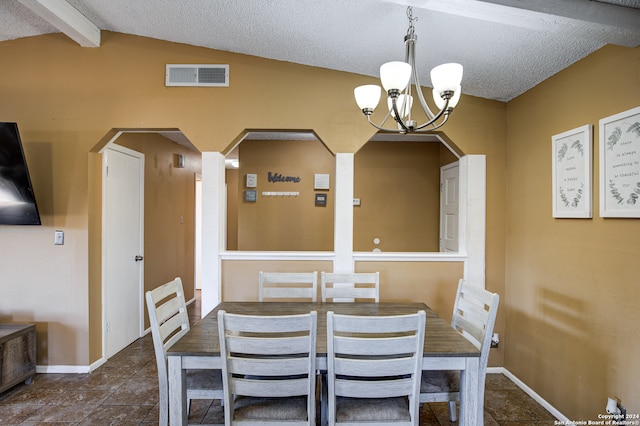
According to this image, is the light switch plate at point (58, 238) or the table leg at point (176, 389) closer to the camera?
the table leg at point (176, 389)

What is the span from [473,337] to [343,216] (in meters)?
1.38

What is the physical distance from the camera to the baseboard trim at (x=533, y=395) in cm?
227

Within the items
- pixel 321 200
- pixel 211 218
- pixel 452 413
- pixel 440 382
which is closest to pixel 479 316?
pixel 440 382

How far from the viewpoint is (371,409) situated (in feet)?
5.30

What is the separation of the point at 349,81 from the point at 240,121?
1000 millimetres

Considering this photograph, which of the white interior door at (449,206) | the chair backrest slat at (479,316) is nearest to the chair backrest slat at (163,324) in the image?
the chair backrest slat at (479,316)

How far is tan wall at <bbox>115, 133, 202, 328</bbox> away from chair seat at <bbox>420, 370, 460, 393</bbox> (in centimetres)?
326

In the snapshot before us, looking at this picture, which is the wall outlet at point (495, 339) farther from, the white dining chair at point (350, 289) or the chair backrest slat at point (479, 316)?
the white dining chair at point (350, 289)

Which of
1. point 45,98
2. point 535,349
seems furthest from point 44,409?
point 535,349

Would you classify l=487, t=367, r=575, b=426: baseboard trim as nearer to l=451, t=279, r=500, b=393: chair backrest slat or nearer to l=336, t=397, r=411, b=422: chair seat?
l=451, t=279, r=500, b=393: chair backrest slat

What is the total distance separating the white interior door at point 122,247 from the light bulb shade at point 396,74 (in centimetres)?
272

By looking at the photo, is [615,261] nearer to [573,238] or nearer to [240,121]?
[573,238]

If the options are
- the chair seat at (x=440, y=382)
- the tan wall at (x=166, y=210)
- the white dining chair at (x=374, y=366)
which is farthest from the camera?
the tan wall at (x=166, y=210)

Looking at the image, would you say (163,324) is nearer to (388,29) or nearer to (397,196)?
(388,29)
